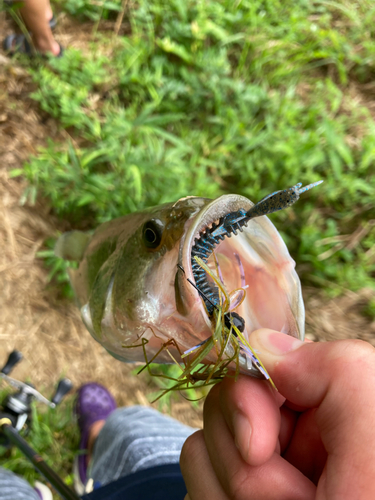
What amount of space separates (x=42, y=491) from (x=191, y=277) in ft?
7.87

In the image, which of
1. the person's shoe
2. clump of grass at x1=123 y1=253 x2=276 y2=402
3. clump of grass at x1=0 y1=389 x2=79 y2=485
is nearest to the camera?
clump of grass at x1=123 y1=253 x2=276 y2=402

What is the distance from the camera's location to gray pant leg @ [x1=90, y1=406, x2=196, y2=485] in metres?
2.11

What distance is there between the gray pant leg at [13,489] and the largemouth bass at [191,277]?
120 centimetres

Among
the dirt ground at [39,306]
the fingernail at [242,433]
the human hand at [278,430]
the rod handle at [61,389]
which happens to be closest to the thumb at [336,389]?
the human hand at [278,430]

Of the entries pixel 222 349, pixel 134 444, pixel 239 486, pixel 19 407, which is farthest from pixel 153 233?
pixel 19 407

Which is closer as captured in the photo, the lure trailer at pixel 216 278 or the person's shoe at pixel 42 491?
the lure trailer at pixel 216 278

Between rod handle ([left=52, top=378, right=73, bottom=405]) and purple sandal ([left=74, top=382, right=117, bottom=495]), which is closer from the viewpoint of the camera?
rod handle ([left=52, top=378, right=73, bottom=405])

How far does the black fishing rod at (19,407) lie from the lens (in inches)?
84.1

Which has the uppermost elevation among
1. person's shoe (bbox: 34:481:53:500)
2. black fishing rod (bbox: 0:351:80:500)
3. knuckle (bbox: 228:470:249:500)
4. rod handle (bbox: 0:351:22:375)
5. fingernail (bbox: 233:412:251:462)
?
fingernail (bbox: 233:412:251:462)

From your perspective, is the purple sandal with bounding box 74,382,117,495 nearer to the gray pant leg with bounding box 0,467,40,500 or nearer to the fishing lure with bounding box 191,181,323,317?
the gray pant leg with bounding box 0,467,40,500

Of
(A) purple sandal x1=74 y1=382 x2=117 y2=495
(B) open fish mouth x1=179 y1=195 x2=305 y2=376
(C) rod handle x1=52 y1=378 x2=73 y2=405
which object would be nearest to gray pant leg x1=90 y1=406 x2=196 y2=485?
(A) purple sandal x1=74 y1=382 x2=117 y2=495

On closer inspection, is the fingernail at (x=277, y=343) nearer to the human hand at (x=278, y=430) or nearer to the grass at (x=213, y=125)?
the human hand at (x=278, y=430)

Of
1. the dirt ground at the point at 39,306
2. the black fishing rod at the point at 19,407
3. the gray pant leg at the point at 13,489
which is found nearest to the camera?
the gray pant leg at the point at 13,489

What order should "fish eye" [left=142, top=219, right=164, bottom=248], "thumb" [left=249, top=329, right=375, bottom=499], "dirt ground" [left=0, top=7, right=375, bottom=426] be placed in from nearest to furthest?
"thumb" [left=249, top=329, right=375, bottom=499] → "fish eye" [left=142, top=219, right=164, bottom=248] → "dirt ground" [left=0, top=7, right=375, bottom=426]
